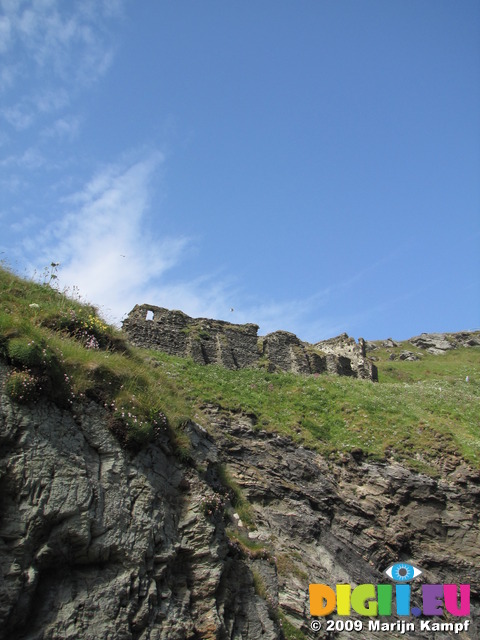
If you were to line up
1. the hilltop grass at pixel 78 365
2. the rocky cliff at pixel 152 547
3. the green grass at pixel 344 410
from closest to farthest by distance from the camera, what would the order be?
1. the rocky cliff at pixel 152 547
2. the hilltop grass at pixel 78 365
3. the green grass at pixel 344 410

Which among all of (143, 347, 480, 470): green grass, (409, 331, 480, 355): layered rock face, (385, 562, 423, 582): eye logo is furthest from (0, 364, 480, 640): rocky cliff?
(409, 331, 480, 355): layered rock face

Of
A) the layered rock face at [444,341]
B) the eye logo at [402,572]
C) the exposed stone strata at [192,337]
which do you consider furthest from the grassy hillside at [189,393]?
the layered rock face at [444,341]

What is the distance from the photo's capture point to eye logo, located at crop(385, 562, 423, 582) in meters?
15.8

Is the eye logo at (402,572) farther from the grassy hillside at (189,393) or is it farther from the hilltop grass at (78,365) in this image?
the hilltop grass at (78,365)

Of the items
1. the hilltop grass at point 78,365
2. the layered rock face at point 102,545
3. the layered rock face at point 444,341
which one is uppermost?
the layered rock face at point 444,341

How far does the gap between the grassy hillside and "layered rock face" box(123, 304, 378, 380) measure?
1534 mm

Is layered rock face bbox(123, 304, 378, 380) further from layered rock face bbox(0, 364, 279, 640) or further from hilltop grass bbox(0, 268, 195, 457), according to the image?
layered rock face bbox(0, 364, 279, 640)

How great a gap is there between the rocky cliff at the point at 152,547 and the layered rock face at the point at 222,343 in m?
13.0

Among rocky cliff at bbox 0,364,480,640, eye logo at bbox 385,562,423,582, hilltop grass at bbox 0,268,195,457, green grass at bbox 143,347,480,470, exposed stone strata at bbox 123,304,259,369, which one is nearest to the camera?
rocky cliff at bbox 0,364,480,640

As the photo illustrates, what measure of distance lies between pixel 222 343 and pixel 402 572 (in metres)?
16.8

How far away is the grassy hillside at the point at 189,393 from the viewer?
10211 mm

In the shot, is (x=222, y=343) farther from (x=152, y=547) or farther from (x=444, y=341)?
(x=444, y=341)

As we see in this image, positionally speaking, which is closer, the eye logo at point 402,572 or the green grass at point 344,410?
the eye logo at point 402,572

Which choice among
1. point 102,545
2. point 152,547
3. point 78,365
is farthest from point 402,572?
point 78,365
